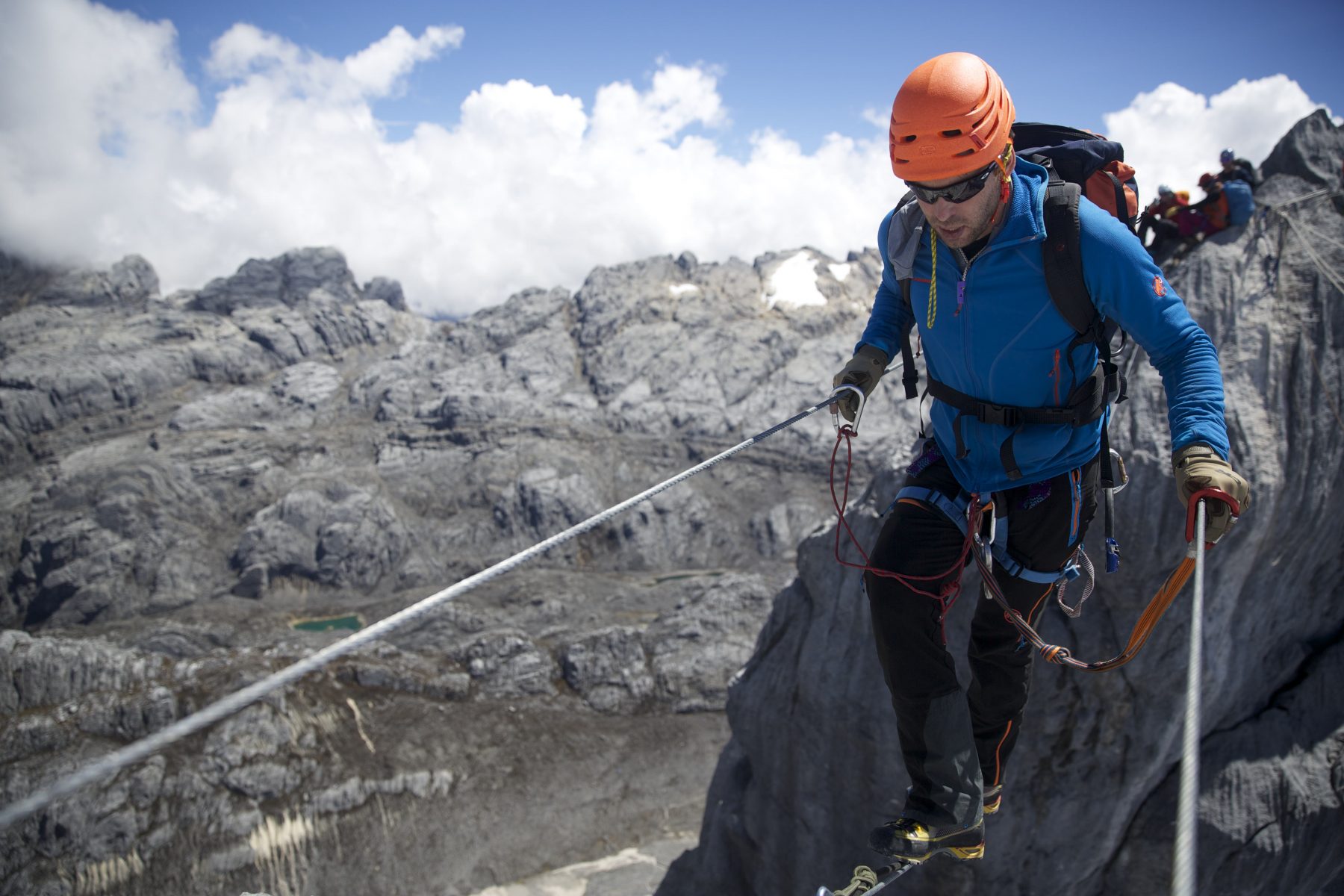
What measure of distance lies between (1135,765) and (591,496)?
69.1m

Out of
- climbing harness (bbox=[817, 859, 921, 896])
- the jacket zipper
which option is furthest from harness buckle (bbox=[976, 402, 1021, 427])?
climbing harness (bbox=[817, 859, 921, 896])

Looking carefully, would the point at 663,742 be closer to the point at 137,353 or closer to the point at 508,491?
the point at 508,491

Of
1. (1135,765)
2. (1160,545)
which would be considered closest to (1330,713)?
(1135,765)

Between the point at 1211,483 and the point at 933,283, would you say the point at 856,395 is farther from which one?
the point at 1211,483

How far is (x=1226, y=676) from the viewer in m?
9.24

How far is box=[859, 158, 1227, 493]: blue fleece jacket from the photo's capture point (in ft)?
13.1

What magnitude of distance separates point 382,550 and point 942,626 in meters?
71.4

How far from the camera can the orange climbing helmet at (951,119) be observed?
4.23 m

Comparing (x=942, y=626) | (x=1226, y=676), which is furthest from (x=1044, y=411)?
(x=1226, y=676)

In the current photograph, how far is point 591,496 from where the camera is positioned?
251 feet

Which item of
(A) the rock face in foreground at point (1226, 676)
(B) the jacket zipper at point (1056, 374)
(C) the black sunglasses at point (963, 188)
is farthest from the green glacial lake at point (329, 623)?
(C) the black sunglasses at point (963, 188)

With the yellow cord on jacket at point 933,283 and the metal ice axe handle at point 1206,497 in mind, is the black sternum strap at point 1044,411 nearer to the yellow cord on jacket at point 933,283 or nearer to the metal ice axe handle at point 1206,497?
the yellow cord on jacket at point 933,283

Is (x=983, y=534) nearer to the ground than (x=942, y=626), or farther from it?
farther from it

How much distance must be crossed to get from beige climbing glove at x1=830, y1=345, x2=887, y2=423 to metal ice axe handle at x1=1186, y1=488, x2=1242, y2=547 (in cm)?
232
